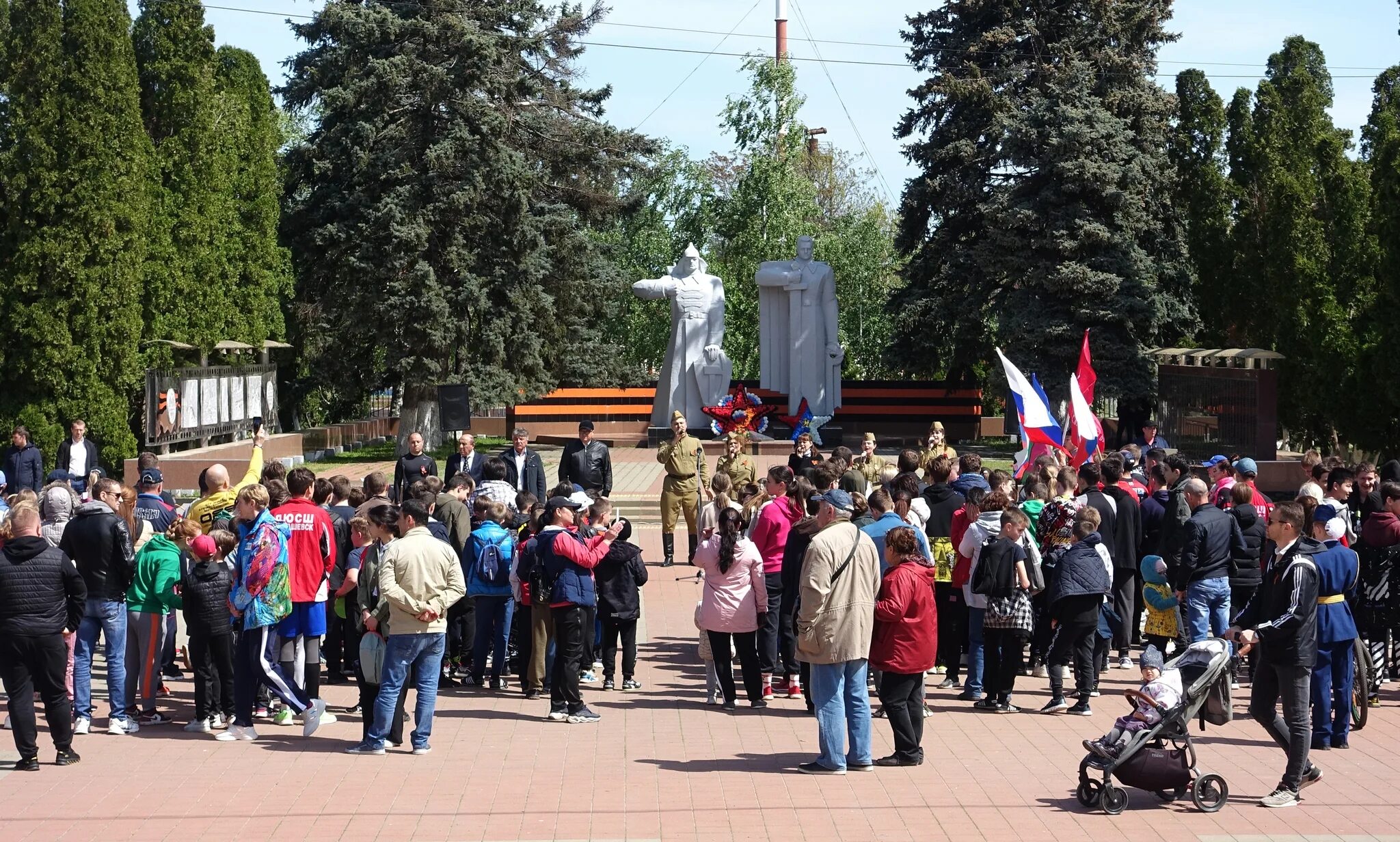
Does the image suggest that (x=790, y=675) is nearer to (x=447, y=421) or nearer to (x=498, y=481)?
(x=498, y=481)

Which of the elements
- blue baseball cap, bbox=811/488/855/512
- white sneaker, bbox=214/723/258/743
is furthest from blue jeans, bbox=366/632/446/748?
blue baseball cap, bbox=811/488/855/512

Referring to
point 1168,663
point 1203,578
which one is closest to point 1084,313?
point 1203,578

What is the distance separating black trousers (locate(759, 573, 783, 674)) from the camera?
448 inches

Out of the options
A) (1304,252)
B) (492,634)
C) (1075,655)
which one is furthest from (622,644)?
(1304,252)

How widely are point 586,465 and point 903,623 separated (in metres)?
8.28

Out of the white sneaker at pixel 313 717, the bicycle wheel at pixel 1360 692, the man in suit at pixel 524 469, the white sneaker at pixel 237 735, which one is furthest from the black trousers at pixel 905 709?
the man in suit at pixel 524 469

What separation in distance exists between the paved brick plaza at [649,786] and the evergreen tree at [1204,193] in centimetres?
2357

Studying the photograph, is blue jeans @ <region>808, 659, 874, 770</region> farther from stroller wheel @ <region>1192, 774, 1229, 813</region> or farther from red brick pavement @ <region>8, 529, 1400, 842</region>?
stroller wheel @ <region>1192, 774, 1229, 813</region>

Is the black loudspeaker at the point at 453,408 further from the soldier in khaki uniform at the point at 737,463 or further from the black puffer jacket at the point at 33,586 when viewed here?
the black puffer jacket at the point at 33,586

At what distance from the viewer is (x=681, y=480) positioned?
59.7ft

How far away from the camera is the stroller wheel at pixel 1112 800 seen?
8281 millimetres

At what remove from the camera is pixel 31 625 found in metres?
9.12

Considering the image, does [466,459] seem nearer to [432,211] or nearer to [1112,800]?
[1112,800]

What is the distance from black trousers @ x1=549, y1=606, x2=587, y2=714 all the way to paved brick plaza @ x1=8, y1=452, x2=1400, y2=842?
0.18 m
